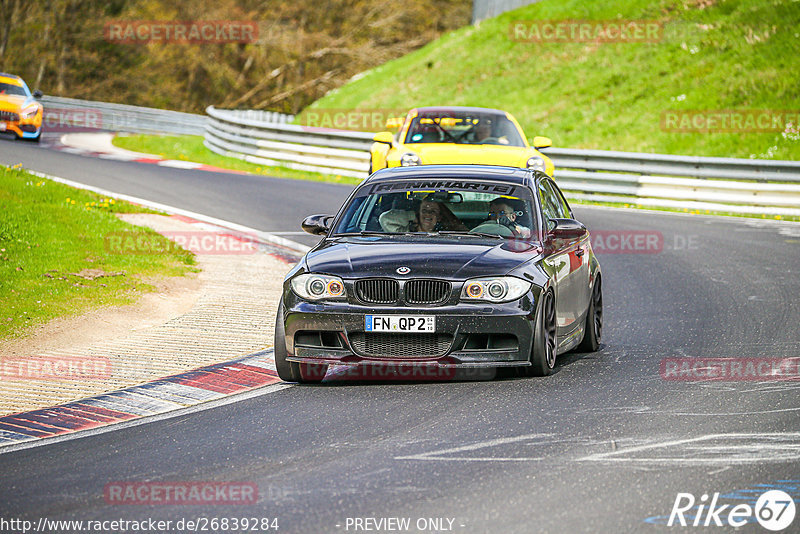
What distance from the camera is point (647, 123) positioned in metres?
31.5

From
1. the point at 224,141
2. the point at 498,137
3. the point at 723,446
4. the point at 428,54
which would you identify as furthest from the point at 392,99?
the point at 723,446

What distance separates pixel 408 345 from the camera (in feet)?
27.3

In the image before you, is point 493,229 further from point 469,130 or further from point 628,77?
point 628,77

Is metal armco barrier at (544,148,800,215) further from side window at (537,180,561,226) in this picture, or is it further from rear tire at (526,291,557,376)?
rear tire at (526,291,557,376)

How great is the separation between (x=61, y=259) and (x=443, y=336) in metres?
6.73

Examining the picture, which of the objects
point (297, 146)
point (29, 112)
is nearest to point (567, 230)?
point (297, 146)

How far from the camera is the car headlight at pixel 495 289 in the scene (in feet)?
27.5

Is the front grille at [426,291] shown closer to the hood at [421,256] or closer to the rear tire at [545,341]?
the hood at [421,256]

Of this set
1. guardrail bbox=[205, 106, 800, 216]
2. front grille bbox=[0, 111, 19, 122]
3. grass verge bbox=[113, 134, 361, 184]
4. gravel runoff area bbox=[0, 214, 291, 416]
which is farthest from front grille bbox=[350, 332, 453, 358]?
front grille bbox=[0, 111, 19, 122]

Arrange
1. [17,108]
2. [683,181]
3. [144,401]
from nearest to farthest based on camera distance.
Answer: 1. [144,401]
2. [683,181]
3. [17,108]

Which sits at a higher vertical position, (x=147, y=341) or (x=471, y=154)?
(x=471, y=154)

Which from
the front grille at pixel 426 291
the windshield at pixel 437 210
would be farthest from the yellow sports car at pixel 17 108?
the front grille at pixel 426 291

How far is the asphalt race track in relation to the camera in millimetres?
5621

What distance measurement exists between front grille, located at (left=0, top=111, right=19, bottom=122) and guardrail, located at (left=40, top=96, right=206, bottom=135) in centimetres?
1411
